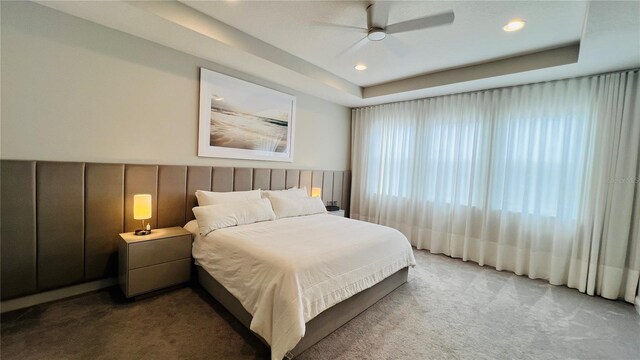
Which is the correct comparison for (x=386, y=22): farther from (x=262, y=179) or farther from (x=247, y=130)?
(x=262, y=179)

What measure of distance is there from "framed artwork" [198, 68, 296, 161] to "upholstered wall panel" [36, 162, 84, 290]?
1.20 metres

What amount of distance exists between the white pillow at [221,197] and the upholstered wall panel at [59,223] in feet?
3.34

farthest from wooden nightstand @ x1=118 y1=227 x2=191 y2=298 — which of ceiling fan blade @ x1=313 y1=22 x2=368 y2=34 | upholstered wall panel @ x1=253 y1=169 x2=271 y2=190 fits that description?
ceiling fan blade @ x1=313 y1=22 x2=368 y2=34

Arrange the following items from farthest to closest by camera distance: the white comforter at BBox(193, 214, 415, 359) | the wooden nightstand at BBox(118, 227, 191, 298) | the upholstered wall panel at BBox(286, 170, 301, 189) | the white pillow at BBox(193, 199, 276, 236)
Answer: the upholstered wall panel at BBox(286, 170, 301, 189) → the white pillow at BBox(193, 199, 276, 236) → the wooden nightstand at BBox(118, 227, 191, 298) → the white comforter at BBox(193, 214, 415, 359)

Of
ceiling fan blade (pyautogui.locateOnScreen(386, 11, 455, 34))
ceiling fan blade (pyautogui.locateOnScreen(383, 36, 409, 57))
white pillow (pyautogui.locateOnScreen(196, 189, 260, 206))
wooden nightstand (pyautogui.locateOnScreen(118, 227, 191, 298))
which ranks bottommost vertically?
wooden nightstand (pyautogui.locateOnScreen(118, 227, 191, 298))

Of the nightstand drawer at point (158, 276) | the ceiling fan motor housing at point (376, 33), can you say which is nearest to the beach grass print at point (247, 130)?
the nightstand drawer at point (158, 276)

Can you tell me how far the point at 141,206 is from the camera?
2.46 meters

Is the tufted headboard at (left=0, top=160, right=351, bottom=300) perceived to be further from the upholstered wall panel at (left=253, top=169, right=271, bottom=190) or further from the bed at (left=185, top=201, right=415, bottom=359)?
the upholstered wall panel at (left=253, top=169, right=271, bottom=190)

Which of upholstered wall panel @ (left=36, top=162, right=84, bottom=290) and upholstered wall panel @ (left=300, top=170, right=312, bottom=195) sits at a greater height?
upholstered wall panel @ (left=300, top=170, right=312, bottom=195)

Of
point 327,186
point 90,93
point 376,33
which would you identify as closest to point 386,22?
point 376,33

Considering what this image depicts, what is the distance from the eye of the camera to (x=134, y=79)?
2.62 m

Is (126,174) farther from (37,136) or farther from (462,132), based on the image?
(462,132)

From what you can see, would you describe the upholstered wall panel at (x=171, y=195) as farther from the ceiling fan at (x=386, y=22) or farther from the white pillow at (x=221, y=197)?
the ceiling fan at (x=386, y=22)

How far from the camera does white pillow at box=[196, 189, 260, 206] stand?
2.94 m
